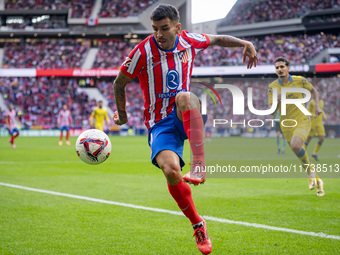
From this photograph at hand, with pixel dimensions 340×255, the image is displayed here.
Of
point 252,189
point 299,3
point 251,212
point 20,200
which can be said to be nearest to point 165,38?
point 251,212

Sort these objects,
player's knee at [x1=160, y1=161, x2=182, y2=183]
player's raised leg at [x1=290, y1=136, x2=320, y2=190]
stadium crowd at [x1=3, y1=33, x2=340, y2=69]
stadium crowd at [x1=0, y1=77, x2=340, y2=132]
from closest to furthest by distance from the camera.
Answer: player's knee at [x1=160, y1=161, x2=182, y2=183] → player's raised leg at [x1=290, y1=136, x2=320, y2=190] → stadium crowd at [x1=3, y1=33, x2=340, y2=69] → stadium crowd at [x1=0, y1=77, x2=340, y2=132]

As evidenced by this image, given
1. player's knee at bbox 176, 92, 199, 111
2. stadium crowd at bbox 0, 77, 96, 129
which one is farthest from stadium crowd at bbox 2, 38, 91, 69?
player's knee at bbox 176, 92, 199, 111

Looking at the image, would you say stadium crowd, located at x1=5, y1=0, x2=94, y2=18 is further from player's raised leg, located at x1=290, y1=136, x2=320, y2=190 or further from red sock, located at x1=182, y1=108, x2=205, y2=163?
red sock, located at x1=182, y1=108, x2=205, y2=163

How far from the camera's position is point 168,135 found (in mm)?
4121

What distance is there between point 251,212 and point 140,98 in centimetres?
3904

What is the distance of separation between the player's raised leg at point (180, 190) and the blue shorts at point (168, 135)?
8 centimetres

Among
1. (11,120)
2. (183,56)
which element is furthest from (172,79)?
(11,120)

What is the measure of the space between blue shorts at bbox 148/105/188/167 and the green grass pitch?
3.19ft

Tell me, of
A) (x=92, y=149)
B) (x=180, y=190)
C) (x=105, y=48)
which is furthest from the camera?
(x=105, y=48)

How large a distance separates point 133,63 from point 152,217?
2.35 metres

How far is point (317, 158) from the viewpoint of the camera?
49.5ft

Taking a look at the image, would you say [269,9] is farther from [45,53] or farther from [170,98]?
[170,98]

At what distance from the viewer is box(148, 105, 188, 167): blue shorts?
13.3 ft

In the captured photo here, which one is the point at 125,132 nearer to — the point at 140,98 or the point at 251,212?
the point at 140,98
